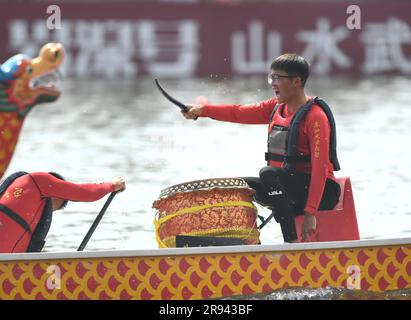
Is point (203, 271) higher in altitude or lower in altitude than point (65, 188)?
lower

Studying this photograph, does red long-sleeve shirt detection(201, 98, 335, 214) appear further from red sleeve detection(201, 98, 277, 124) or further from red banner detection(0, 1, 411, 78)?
red banner detection(0, 1, 411, 78)

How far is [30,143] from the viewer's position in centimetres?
2231

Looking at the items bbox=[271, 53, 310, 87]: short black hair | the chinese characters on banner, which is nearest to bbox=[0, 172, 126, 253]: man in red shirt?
bbox=[271, 53, 310, 87]: short black hair

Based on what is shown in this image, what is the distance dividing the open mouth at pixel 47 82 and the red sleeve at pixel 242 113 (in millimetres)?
1265

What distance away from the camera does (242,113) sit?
10445 mm

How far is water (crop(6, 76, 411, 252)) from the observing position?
14.6 m

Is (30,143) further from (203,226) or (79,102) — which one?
(203,226)

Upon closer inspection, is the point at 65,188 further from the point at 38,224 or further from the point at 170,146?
the point at 170,146

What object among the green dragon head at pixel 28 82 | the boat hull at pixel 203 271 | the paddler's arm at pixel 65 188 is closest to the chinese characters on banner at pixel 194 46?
the green dragon head at pixel 28 82

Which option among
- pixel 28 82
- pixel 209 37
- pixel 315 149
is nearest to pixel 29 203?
pixel 28 82

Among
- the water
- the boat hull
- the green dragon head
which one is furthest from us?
the water

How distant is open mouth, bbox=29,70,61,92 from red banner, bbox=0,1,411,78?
67.9 ft

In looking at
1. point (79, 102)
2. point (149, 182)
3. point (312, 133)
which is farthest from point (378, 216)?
point (79, 102)

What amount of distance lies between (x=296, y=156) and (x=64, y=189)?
1.74m
